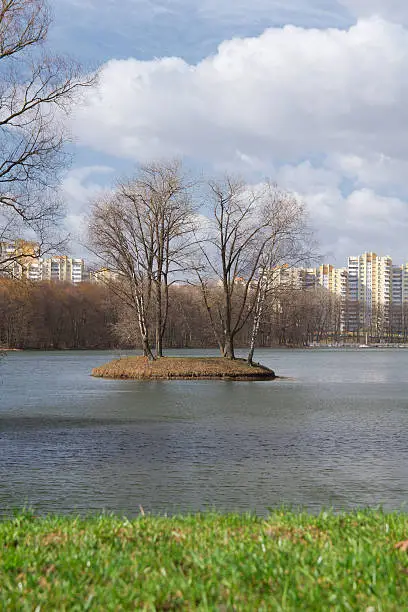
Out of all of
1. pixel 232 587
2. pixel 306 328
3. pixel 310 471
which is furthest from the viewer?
pixel 306 328

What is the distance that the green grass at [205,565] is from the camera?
13.6 ft

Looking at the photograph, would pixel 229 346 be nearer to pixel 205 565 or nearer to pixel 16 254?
pixel 16 254

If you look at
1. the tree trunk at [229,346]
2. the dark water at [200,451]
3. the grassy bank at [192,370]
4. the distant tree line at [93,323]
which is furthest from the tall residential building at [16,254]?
the distant tree line at [93,323]

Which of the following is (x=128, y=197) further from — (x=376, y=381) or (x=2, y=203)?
(x=2, y=203)

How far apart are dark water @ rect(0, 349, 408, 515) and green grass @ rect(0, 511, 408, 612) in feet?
9.25

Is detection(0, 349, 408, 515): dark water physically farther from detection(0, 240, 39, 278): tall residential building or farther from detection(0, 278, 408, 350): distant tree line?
detection(0, 278, 408, 350): distant tree line

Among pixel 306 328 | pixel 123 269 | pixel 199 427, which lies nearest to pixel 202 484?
pixel 199 427

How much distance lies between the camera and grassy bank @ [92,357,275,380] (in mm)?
39000

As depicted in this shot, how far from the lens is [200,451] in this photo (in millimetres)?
14531

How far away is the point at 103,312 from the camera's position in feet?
350

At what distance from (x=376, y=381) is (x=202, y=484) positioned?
31.5 m

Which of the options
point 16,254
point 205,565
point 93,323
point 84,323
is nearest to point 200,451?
point 16,254

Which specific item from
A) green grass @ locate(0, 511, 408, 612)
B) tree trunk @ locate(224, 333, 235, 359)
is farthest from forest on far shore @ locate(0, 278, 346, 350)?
green grass @ locate(0, 511, 408, 612)

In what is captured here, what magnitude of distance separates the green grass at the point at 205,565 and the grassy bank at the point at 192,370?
32.6 m
